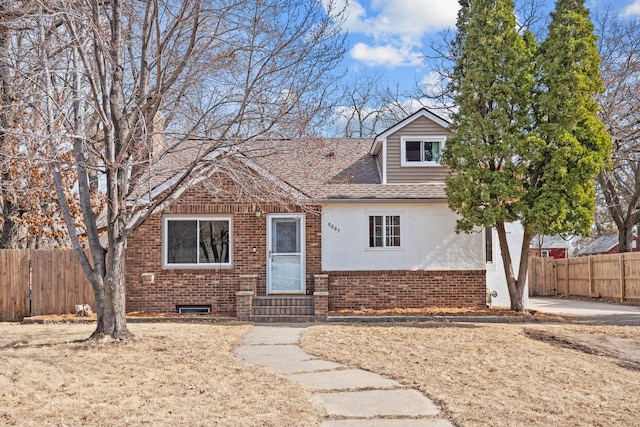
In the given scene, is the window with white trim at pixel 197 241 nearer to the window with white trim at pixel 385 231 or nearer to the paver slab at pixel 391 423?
the window with white trim at pixel 385 231

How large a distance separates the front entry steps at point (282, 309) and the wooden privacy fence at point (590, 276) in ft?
40.6

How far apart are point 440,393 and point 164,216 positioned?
10.9 metres

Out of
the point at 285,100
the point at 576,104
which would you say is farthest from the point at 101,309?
the point at 576,104

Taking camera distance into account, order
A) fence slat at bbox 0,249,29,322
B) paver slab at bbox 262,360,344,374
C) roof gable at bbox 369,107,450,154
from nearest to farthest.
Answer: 1. paver slab at bbox 262,360,344,374
2. fence slat at bbox 0,249,29,322
3. roof gable at bbox 369,107,450,154

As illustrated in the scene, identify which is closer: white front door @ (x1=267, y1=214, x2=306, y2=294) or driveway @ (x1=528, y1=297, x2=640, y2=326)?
driveway @ (x1=528, y1=297, x2=640, y2=326)

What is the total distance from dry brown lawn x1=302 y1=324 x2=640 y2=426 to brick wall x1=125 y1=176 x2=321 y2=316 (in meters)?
3.54

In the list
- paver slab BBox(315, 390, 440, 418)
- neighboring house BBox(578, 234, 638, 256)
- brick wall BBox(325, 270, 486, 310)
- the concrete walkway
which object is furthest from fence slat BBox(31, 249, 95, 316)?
neighboring house BBox(578, 234, 638, 256)

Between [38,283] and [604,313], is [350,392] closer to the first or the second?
[38,283]

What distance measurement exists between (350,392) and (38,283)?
37.0 ft

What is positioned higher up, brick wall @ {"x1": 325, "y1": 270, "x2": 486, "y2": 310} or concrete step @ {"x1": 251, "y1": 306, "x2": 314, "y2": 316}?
brick wall @ {"x1": 325, "y1": 270, "x2": 486, "y2": 310}

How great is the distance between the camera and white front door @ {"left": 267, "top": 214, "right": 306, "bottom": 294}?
16.4m

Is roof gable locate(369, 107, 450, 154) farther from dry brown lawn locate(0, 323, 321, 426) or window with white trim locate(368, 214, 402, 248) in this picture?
dry brown lawn locate(0, 323, 321, 426)

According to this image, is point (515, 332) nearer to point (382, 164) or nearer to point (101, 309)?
point (382, 164)

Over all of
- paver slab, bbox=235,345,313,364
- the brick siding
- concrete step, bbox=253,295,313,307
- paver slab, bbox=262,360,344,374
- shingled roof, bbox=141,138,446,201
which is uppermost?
shingled roof, bbox=141,138,446,201
